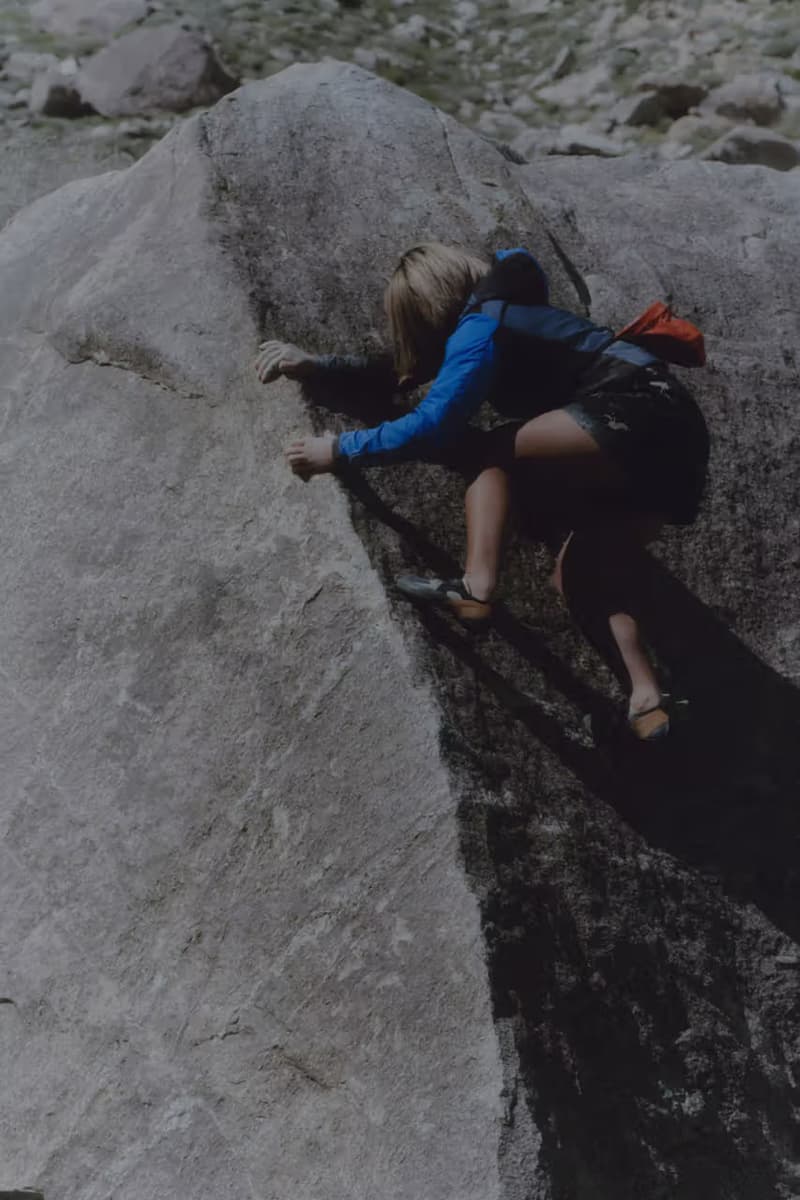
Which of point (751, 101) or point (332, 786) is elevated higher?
point (332, 786)

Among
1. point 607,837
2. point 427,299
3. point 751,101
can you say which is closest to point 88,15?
point 751,101

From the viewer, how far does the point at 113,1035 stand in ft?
10.3

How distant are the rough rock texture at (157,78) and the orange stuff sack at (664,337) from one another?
13.3ft

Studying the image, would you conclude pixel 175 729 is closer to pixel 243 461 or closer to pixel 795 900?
pixel 243 461

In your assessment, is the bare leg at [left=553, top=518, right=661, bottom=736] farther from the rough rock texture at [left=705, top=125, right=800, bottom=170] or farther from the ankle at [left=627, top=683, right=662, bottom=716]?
the rough rock texture at [left=705, top=125, right=800, bottom=170]

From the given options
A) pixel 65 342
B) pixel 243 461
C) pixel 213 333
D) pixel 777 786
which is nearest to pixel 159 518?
pixel 243 461

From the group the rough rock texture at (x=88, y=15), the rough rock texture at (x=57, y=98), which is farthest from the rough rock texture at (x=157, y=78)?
the rough rock texture at (x=88, y=15)

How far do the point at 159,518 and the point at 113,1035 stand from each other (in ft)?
3.81

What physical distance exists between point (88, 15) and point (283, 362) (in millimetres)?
4651

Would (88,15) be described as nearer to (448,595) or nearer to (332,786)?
(448,595)

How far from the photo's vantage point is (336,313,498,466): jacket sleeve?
3.03 m

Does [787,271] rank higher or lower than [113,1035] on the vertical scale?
higher

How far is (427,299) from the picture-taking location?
3133 mm

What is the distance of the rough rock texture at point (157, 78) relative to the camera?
665 cm
